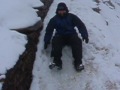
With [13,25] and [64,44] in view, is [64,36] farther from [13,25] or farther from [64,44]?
[13,25]

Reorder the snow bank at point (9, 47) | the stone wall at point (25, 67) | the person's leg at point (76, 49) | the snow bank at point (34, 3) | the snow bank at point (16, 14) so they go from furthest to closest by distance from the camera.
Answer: the snow bank at point (34, 3) → the snow bank at point (16, 14) → the person's leg at point (76, 49) → the snow bank at point (9, 47) → the stone wall at point (25, 67)

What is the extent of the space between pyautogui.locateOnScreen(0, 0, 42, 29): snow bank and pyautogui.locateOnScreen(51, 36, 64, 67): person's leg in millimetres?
1079

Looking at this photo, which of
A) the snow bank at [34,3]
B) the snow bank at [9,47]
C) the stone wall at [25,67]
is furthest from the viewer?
the snow bank at [34,3]

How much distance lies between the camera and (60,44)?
25.1 ft

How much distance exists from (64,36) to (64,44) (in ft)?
0.71

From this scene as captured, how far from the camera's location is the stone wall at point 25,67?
6146mm

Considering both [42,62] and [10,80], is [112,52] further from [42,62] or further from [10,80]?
[10,80]

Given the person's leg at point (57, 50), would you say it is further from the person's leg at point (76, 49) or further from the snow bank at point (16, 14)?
the snow bank at point (16, 14)

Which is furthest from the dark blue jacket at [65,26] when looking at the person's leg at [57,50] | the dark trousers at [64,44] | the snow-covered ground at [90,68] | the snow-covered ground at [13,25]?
the snow-covered ground at [13,25]

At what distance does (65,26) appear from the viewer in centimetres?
820

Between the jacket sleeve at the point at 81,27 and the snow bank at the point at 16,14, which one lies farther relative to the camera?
the jacket sleeve at the point at 81,27

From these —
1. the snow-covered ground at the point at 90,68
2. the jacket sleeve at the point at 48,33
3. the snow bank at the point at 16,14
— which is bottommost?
the snow-covered ground at the point at 90,68

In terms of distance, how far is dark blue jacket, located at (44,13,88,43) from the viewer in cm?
809

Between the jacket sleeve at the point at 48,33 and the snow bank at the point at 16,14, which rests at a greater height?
the snow bank at the point at 16,14
